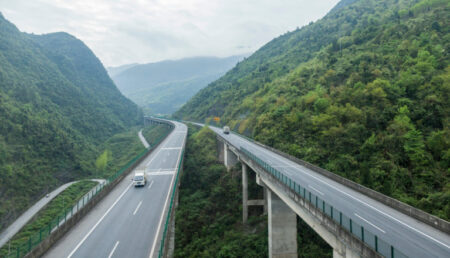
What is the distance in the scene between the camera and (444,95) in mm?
30047

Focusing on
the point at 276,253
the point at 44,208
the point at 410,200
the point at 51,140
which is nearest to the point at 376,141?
the point at 410,200

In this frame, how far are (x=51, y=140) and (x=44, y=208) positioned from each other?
28.6 meters

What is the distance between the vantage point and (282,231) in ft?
79.5

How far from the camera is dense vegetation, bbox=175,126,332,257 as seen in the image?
2850 cm

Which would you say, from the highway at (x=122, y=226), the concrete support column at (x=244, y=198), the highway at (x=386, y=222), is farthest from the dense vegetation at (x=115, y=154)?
the highway at (x=386, y=222)

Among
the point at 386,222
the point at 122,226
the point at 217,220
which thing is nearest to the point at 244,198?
the point at 217,220

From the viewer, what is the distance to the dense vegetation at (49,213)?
36.9m

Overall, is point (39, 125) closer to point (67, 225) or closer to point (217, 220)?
point (217, 220)

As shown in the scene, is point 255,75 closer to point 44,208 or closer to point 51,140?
point 51,140

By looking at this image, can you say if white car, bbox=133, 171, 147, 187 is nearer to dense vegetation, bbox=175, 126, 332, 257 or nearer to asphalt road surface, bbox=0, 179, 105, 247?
dense vegetation, bbox=175, 126, 332, 257

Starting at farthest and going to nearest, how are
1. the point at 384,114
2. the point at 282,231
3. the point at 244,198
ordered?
the point at 244,198
the point at 384,114
the point at 282,231

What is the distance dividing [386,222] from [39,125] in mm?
85254

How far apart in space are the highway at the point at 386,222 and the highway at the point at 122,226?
1313 cm

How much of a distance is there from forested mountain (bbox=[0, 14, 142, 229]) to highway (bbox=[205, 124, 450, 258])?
54.0m
